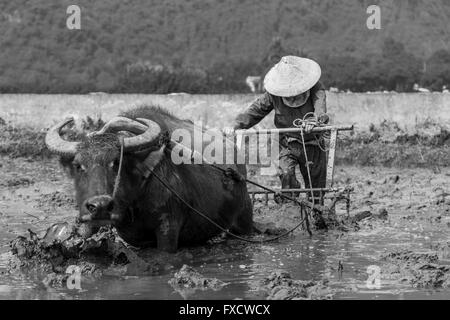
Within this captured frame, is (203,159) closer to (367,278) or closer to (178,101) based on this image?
(367,278)

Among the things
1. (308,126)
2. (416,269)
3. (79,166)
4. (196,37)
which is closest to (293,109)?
(308,126)

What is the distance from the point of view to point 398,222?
1005cm

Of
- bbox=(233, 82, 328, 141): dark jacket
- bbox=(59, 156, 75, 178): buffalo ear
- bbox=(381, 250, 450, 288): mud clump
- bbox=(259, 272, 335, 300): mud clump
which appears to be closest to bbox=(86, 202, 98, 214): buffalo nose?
bbox=(59, 156, 75, 178): buffalo ear

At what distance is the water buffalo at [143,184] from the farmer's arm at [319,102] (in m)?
1.22

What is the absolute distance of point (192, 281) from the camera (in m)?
6.89

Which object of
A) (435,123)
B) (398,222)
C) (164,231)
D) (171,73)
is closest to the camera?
(164,231)

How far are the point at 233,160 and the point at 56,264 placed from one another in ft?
7.44

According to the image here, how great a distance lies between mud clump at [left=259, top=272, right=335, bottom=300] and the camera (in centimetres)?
631

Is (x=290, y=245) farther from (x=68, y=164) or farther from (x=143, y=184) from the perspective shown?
(x=68, y=164)

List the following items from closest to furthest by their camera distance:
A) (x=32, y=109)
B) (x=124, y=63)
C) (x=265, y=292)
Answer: (x=265, y=292) < (x=32, y=109) < (x=124, y=63)

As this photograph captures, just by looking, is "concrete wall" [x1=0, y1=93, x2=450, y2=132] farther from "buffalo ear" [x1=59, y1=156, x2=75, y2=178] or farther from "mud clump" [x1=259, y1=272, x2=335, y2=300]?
"mud clump" [x1=259, y1=272, x2=335, y2=300]

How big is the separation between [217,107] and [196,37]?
9.40 meters

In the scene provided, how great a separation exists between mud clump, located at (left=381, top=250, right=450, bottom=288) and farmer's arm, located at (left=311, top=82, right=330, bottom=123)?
5.79 ft

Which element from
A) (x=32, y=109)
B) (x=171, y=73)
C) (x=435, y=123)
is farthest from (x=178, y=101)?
(x=171, y=73)
